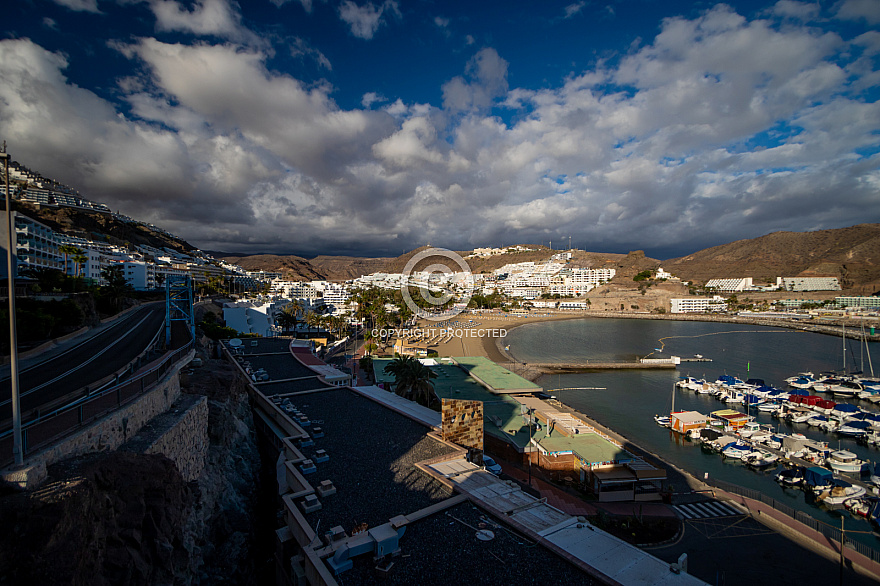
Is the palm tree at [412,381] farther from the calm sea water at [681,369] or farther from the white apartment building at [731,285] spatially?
the white apartment building at [731,285]

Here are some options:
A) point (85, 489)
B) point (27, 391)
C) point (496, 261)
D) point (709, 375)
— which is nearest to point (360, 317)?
point (709, 375)

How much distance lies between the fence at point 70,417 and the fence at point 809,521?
54.0 feet

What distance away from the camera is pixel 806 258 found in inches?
4897

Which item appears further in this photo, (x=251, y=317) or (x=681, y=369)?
(x=681, y=369)

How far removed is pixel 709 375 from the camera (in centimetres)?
3130

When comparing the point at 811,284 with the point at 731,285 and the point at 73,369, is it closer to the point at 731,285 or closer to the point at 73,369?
the point at 731,285

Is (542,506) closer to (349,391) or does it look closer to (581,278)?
(349,391)

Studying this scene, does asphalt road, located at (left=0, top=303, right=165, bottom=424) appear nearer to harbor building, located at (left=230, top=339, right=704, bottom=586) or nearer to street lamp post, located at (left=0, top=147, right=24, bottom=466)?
street lamp post, located at (left=0, top=147, right=24, bottom=466)

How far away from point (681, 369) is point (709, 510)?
25618 millimetres

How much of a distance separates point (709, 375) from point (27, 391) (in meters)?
38.9

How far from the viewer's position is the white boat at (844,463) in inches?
573

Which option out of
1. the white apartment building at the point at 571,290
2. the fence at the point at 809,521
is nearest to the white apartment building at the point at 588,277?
the white apartment building at the point at 571,290

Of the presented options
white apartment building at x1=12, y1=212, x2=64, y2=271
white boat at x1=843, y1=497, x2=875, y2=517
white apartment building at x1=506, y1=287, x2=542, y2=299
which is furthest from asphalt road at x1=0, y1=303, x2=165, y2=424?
white apartment building at x1=506, y1=287, x2=542, y2=299

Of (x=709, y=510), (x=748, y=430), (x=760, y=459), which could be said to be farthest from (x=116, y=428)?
(x=748, y=430)
